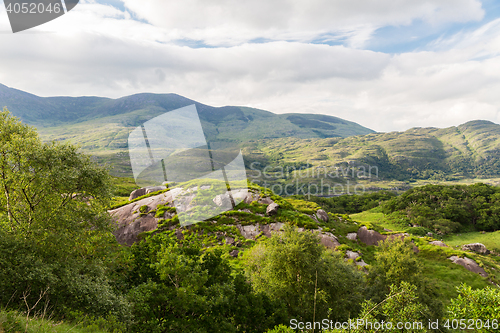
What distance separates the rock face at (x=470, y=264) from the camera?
151 feet

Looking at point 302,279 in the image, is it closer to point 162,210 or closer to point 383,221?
point 162,210

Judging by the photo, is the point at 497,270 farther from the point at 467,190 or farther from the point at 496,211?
the point at 467,190

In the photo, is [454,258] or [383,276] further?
[454,258]

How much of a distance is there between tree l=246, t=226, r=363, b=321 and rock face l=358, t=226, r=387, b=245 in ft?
97.2

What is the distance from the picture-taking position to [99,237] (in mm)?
24219

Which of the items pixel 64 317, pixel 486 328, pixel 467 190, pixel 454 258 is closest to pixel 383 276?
pixel 486 328

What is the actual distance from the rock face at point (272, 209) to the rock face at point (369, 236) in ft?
67.0

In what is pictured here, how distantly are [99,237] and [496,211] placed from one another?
14214cm

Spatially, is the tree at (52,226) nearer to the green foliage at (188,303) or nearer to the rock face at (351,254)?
the green foliage at (188,303)

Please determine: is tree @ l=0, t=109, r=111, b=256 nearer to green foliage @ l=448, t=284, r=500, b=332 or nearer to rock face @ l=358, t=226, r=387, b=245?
green foliage @ l=448, t=284, r=500, b=332

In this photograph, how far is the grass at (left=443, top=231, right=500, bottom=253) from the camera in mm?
74312

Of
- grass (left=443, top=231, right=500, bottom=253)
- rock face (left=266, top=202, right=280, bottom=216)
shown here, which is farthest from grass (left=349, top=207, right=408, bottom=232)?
rock face (left=266, top=202, right=280, bottom=216)

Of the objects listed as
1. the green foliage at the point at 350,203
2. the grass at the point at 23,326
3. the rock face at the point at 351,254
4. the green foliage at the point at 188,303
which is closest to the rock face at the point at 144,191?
the green foliage at the point at 188,303

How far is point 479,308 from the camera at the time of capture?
1410cm
